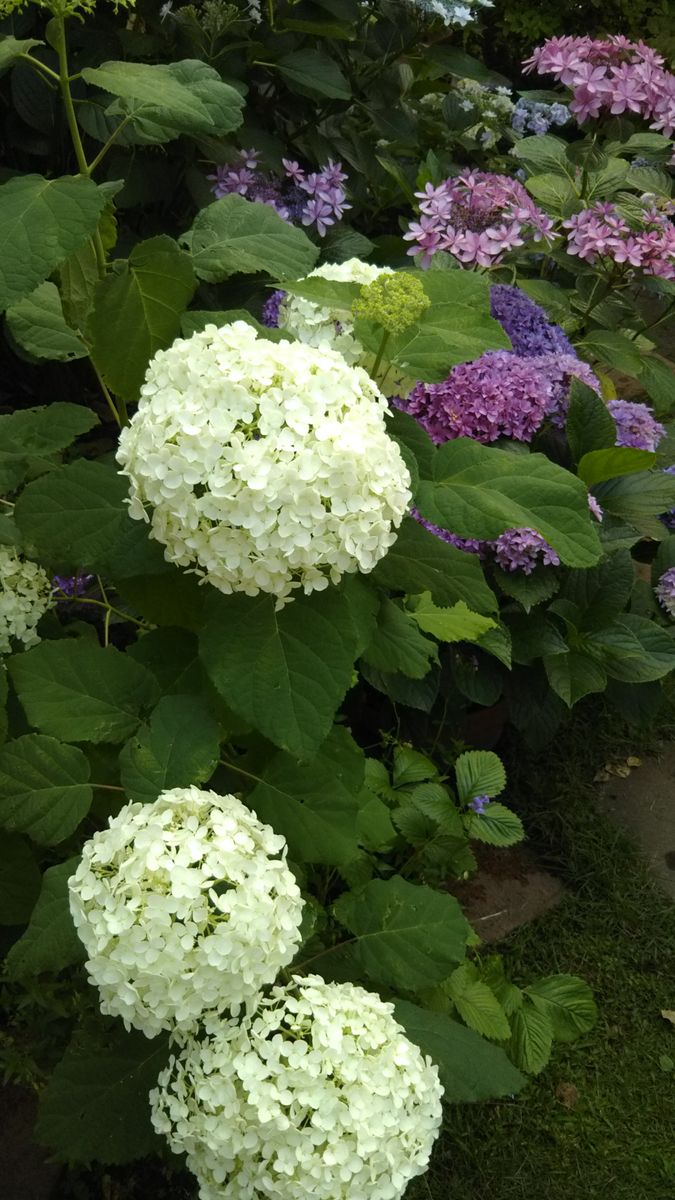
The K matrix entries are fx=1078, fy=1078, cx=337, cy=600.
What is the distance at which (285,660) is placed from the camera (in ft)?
3.88

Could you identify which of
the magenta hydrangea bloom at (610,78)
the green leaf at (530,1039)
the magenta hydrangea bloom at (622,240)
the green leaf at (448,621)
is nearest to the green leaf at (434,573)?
the green leaf at (448,621)

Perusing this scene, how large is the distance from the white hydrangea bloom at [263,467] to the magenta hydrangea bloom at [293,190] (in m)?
1.80

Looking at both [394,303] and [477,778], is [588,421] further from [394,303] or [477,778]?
[394,303]

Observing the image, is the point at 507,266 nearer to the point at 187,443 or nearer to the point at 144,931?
the point at 187,443

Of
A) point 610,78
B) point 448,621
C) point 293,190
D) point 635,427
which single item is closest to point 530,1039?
point 448,621

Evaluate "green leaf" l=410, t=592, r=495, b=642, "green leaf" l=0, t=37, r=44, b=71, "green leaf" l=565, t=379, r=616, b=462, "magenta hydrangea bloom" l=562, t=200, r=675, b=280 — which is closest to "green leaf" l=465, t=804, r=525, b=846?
"green leaf" l=410, t=592, r=495, b=642

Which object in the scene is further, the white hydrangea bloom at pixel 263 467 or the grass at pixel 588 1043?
the grass at pixel 588 1043

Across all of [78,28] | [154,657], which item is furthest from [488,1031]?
[78,28]

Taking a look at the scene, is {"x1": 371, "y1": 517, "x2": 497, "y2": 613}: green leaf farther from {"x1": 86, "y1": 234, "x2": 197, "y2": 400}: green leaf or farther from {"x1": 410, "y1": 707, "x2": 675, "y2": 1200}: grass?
{"x1": 410, "y1": 707, "x2": 675, "y2": 1200}: grass

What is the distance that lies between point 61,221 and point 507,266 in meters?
1.64

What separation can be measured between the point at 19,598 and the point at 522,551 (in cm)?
107

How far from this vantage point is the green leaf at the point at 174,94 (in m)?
1.32

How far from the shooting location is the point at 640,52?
2486mm

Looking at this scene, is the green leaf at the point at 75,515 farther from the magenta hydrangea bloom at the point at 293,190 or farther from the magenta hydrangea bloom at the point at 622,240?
the magenta hydrangea bloom at the point at 293,190
